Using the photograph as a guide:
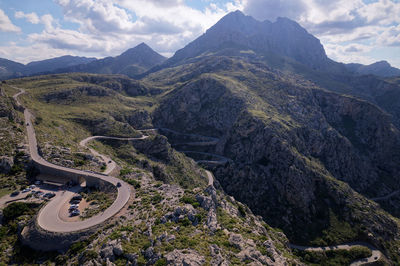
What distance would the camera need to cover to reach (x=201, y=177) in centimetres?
10800

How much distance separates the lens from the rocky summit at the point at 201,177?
3566cm

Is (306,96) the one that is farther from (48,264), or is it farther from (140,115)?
(48,264)

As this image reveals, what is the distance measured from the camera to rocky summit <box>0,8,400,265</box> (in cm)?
3566

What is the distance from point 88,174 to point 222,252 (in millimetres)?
42022

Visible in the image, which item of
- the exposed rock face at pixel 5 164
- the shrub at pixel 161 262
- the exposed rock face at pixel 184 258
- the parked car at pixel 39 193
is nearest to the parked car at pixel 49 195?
the parked car at pixel 39 193

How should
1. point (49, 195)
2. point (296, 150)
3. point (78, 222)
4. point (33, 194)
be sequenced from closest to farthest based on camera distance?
point (78, 222) → point (33, 194) → point (49, 195) → point (296, 150)

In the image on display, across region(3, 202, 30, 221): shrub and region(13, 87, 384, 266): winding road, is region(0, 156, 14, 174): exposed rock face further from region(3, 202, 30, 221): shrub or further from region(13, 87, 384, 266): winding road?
region(3, 202, 30, 221): shrub

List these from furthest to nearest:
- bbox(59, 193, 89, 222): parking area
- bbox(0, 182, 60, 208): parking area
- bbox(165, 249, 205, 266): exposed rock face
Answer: bbox(0, 182, 60, 208): parking area
bbox(59, 193, 89, 222): parking area
bbox(165, 249, 205, 266): exposed rock face

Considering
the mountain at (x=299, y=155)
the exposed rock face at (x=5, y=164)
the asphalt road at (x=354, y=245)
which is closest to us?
the exposed rock face at (x=5, y=164)

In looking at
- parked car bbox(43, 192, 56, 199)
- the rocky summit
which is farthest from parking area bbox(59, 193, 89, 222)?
parked car bbox(43, 192, 56, 199)

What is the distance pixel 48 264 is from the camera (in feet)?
104

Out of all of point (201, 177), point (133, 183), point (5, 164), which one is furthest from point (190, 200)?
point (201, 177)

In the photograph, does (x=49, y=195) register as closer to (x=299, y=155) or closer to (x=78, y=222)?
(x=78, y=222)

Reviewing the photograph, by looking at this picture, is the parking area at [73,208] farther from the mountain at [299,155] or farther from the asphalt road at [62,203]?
the mountain at [299,155]
